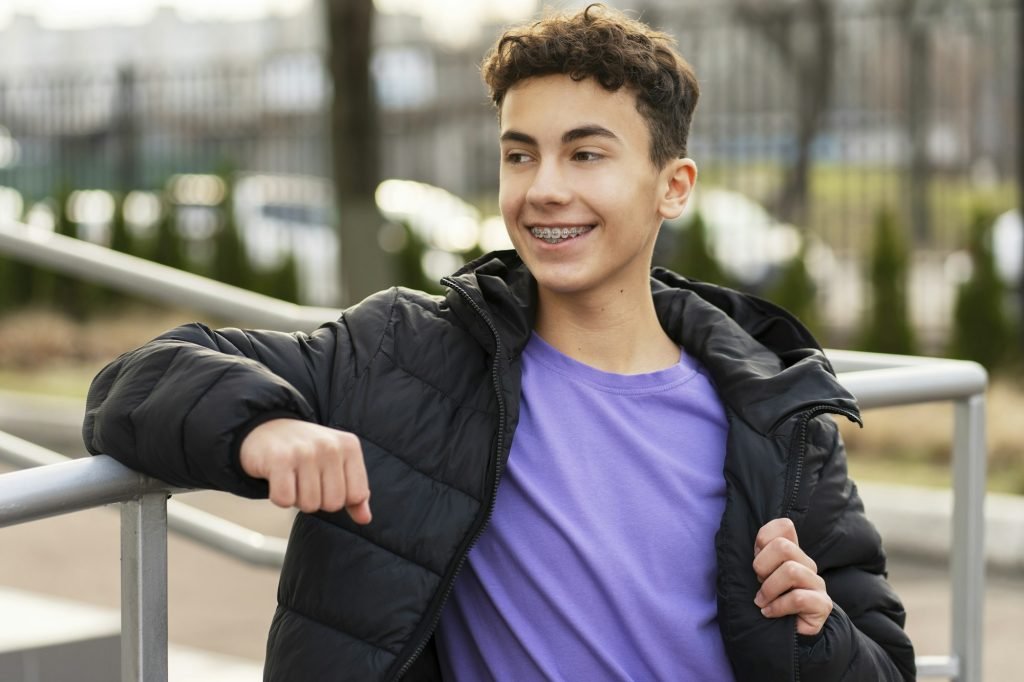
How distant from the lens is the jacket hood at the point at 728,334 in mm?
2104

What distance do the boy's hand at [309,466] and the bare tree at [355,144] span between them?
660 centimetres

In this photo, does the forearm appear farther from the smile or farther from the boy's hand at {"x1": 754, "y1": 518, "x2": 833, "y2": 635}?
the boy's hand at {"x1": 754, "y1": 518, "x2": 833, "y2": 635}

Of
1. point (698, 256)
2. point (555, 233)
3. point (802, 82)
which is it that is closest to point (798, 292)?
point (698, 256)

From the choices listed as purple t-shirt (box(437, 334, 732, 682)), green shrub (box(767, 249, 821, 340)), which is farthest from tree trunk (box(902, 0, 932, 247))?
purple t-shirt (box(437, 334, 732, 682))

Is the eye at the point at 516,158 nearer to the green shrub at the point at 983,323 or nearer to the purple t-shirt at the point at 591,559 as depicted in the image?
the purple t-shirt at the point at 591,559

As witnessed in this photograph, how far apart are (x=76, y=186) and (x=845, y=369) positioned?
1214 cm

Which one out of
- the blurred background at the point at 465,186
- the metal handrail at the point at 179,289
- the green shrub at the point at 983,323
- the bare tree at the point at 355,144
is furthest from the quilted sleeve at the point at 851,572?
the green shrub at the point at 983,323

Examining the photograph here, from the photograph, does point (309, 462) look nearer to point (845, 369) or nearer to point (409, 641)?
point (409, 641)

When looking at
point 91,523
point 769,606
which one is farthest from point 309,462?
point 91,523

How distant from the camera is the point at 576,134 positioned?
209 centimetres

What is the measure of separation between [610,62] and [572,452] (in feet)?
1.73

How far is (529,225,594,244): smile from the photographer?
6.92 ft

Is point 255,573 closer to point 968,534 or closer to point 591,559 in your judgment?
point 968,534

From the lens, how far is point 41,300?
12.3 m
